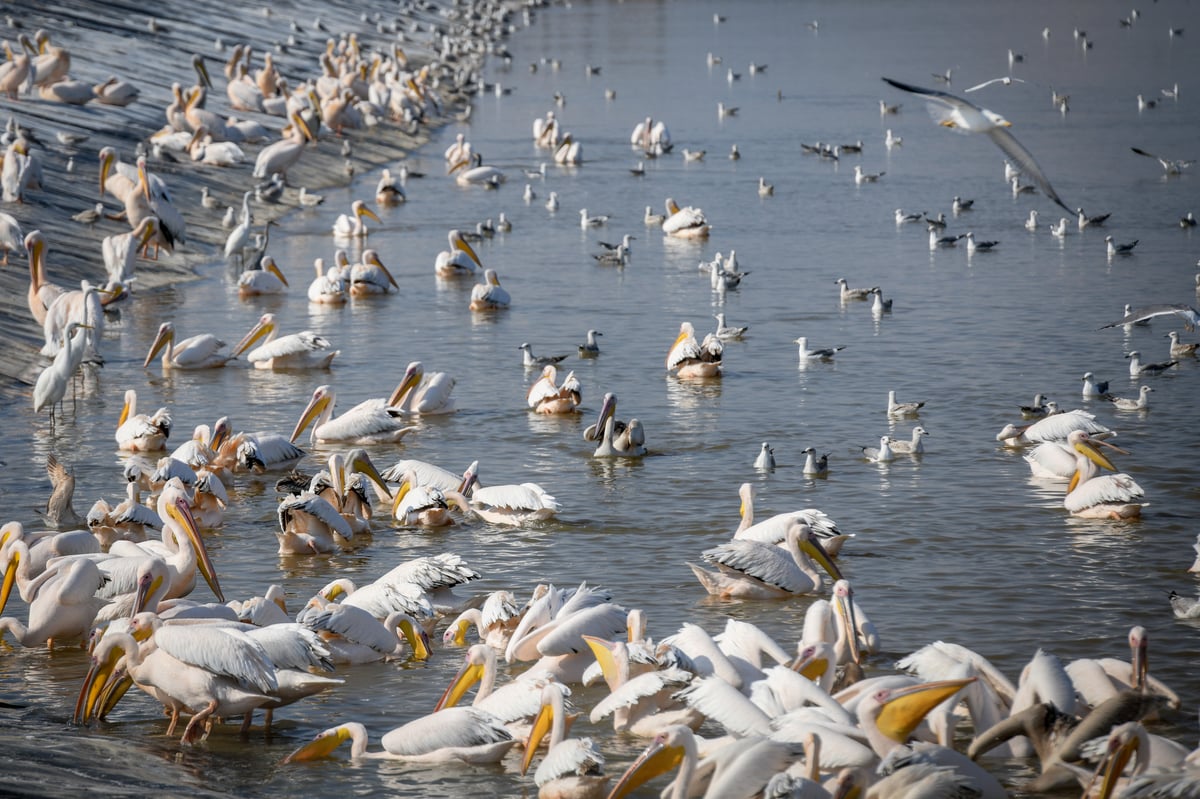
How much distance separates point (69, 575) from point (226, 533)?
254 centimetres

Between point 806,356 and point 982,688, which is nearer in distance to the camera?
point 982,688

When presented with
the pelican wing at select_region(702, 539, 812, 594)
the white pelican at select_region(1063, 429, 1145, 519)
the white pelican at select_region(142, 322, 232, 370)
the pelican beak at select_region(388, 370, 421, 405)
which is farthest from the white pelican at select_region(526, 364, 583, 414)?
the pelican wing at select_region(702, 539, 812, 594)

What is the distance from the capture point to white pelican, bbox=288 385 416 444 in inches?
524

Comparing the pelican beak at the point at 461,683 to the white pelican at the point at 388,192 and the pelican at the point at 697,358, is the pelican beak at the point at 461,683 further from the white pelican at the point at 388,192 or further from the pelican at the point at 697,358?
the white pelican at the point at 388,192

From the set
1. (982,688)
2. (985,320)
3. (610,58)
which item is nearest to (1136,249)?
(985,320)

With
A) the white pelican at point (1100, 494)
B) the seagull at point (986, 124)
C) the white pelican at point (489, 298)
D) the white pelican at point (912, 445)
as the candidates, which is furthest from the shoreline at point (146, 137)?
the white pelican at point (1100, 494)

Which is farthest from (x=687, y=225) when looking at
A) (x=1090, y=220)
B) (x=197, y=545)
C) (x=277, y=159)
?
(x=197, y=545)

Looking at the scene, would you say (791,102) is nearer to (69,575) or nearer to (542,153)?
(542,153)

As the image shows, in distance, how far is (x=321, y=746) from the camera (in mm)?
7168

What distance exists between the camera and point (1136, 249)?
70.3 feet

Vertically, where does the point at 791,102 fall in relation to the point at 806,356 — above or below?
above

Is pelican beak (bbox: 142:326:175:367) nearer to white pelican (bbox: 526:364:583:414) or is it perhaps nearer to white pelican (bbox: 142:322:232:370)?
white pelican (bbox: 142:322:232:370)

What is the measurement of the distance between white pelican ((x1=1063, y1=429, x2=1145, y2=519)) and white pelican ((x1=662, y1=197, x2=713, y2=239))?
40.3 ft

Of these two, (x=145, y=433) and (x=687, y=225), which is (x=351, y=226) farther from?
(x=145, y=433)
